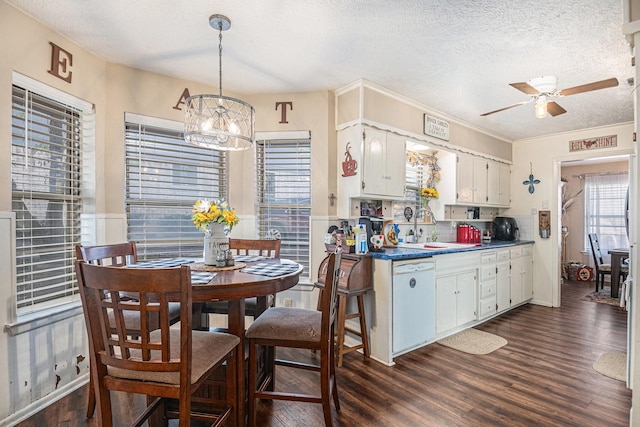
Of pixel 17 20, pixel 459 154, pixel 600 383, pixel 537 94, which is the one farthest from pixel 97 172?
pixel 600 383

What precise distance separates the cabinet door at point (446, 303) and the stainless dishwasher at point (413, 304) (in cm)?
9

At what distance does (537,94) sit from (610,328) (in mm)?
2981

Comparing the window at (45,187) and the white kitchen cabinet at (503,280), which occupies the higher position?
the window at (45,187)

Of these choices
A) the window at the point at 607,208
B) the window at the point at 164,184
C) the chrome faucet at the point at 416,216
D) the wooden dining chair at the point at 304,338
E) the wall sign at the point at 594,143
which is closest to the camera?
the wooden dining chair at the point at 304,338

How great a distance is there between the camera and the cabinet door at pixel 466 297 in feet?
11.6

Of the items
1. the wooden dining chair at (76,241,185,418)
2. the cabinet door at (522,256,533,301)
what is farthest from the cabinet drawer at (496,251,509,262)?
the wooden dining chair at (76,241,185,418)

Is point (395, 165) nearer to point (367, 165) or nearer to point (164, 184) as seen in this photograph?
point (367, 165)

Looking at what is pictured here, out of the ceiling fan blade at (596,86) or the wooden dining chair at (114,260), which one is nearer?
the wooden dining chair at (114,260)

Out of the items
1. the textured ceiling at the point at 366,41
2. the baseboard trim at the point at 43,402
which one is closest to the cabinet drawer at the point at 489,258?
the textured ceiling at the point at 366,41

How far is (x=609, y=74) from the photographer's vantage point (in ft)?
9.61

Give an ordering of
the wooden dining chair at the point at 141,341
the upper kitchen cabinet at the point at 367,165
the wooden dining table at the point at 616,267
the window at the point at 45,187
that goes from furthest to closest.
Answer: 1. the wooden dining table at the point at 616,267
2. the upper kitchen cabinet at the point at 367,165
3. the window at the point at 45,187
4. the wooden dining chair at the point at 141,341

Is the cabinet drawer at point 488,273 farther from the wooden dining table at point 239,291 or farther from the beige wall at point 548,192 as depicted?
the wooden dining table at point 239,291

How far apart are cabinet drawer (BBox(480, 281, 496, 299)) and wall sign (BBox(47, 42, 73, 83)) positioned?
4.48 m

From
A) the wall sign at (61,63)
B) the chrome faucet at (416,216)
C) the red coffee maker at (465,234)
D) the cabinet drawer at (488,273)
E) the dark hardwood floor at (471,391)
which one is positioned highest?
the wall sign at (61,63)
